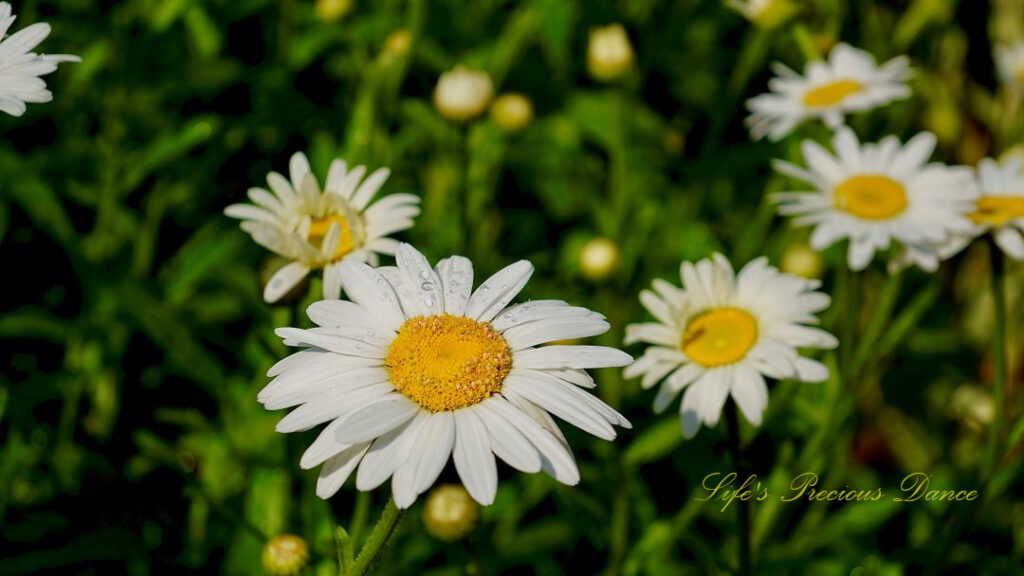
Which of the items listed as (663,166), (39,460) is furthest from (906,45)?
(39,460)

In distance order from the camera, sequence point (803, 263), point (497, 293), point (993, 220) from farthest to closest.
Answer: point (803, 263)
point (993, 220)
point (497, 293)

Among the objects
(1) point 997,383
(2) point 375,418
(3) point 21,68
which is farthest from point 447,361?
(1) point 997,383

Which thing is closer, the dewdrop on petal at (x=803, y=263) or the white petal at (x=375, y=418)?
the white petal at (x=375, y=418)

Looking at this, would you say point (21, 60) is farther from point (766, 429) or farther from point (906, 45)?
point (906, 45)

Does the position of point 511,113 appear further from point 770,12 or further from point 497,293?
point 497,293

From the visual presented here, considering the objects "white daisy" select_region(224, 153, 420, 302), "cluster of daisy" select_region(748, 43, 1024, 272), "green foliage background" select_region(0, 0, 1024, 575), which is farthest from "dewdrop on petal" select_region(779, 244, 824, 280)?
"white daisy" select_region(224, 153, 420, 302)

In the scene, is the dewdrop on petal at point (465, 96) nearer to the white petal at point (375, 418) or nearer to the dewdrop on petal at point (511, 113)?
the dewdrop on petal at point (511, 113)

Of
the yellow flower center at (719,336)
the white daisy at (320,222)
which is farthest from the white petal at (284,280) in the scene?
the yellow flower center at (719,336)
